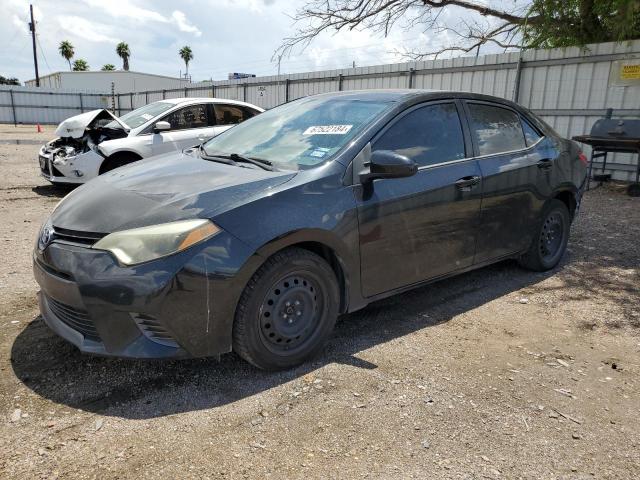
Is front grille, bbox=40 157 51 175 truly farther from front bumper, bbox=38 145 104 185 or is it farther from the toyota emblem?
the toyota emblem

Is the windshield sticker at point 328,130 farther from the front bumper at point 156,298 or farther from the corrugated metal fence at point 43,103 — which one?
the corrugated metal fence at point 43,103

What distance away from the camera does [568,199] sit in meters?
5.14

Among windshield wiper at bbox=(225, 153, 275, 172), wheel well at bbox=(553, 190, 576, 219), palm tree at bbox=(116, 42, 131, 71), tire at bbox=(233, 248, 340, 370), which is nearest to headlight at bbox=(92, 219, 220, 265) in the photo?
tire at bbox=(233, 248, 340, 370)

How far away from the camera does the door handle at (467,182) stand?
3.80m

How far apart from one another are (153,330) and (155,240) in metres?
0.46

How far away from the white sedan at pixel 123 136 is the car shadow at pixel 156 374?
4.91 metres

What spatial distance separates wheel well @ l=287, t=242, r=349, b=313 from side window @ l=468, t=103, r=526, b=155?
170cm

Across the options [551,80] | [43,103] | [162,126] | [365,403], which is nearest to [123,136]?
[162,126]

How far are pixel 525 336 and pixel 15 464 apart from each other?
314 cm

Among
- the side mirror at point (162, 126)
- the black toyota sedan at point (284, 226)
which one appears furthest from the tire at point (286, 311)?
the side mirror at point (162, 126)

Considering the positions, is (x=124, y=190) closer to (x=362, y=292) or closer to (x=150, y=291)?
(x=150, y=291)

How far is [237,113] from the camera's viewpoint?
8.90m

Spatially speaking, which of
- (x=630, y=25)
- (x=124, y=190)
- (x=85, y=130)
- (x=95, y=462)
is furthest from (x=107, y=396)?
(x=630, y=25)

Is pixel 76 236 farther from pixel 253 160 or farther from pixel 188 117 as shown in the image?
pixel 188 117
